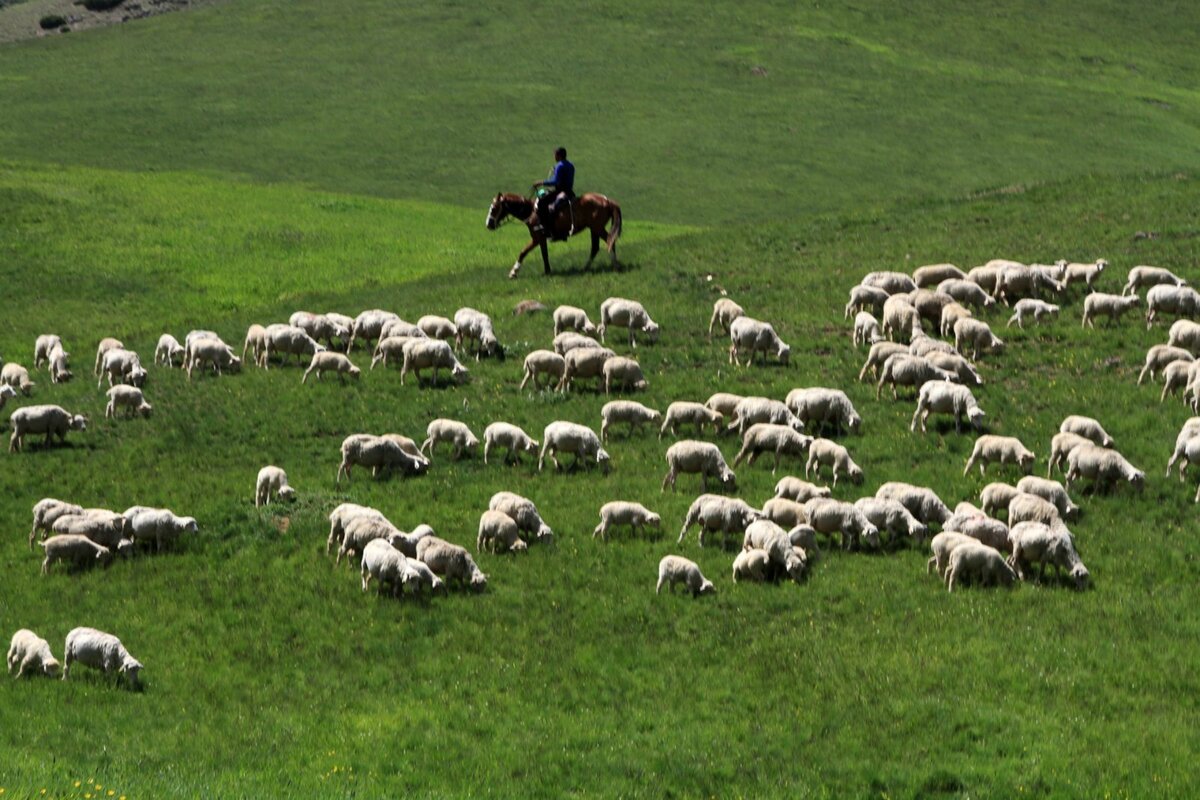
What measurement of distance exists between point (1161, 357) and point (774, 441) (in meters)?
8.59

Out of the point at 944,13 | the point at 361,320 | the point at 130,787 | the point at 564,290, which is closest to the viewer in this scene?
the point at 130,787

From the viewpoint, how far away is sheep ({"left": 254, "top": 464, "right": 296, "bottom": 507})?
23.7 meters

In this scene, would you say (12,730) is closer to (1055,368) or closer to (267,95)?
(1055,368)

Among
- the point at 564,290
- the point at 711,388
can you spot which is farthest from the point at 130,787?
the point at 564,290

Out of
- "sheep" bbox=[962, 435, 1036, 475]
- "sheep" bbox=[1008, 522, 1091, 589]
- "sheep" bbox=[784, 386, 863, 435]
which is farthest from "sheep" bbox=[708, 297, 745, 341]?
"sheep" bbox=[1008, 522, 1091, 589]

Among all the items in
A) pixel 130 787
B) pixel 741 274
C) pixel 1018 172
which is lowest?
pixel 1018 172

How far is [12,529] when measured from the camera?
76.6ft

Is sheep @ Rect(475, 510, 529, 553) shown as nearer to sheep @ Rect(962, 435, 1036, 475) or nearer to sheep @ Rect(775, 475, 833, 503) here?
sheep @ Rect(775, 475, 833, 503)

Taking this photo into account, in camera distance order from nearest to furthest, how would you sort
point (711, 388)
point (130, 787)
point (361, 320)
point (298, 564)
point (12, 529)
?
point (130, 787) → point (298, 564) → point (12, 529) → point (711, 388) → point (361, 320)

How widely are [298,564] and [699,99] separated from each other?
213ft

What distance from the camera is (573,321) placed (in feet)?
106

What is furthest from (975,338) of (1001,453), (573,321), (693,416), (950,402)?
(573,321)

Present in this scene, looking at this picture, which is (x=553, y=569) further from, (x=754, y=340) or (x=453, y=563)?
(x=754, y=340)

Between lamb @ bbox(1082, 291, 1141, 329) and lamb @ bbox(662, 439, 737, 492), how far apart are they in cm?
1194
